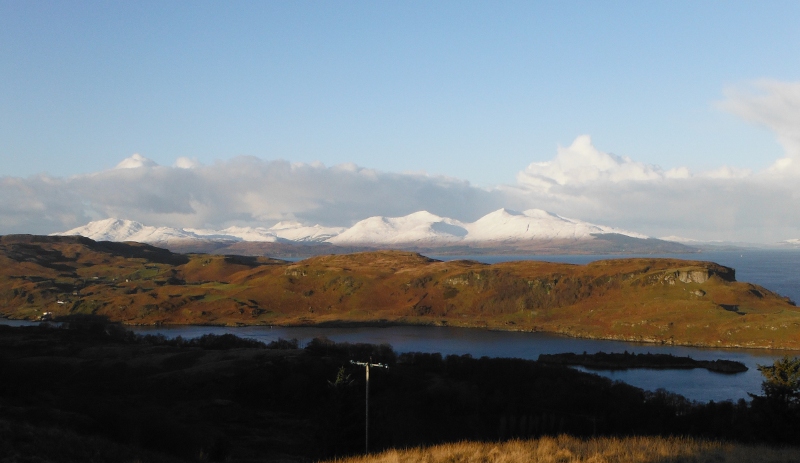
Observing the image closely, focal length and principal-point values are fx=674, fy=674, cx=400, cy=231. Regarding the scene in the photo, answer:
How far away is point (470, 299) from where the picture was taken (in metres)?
146

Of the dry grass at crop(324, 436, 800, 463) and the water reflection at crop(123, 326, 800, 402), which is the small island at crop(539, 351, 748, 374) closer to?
the water reflection at crop(123, 326, 800, 402)

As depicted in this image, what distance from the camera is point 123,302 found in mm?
144875

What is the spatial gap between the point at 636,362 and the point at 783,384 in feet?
192

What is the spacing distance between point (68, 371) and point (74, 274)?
453ft

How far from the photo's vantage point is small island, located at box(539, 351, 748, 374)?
80.9 m

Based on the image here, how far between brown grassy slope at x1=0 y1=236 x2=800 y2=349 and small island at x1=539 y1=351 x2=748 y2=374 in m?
18.8

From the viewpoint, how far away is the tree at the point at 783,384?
2800 cm

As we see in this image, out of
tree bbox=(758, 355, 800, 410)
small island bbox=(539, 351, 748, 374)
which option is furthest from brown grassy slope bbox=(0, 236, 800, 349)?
tree bbox=(758, 355, 800, 410)

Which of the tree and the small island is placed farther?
the small island

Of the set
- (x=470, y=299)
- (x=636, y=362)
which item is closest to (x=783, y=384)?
(x=636, y=362)

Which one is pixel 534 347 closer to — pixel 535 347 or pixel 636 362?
pixel 535 347

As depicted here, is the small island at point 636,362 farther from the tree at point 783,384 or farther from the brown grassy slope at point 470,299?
the tree at point 783,384

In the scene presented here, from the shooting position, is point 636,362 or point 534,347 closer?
point 636,362

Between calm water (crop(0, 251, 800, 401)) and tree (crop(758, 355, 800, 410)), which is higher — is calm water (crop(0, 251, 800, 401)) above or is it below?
below
